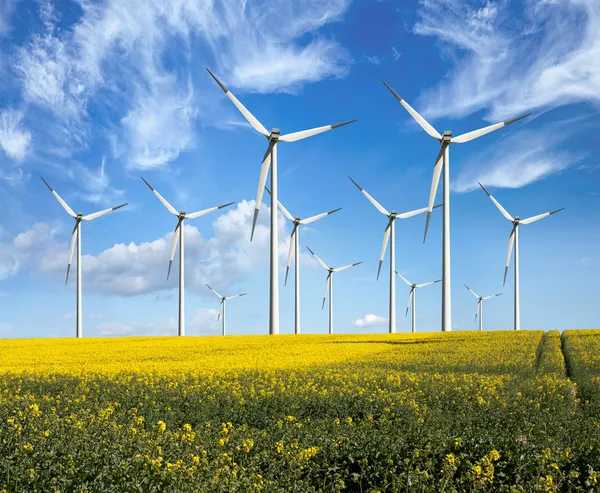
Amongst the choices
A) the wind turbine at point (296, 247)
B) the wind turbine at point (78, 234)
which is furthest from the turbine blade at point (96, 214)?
the wind turbine at point (296, 247)

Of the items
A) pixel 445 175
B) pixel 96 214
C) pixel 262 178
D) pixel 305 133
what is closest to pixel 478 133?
pixel 445 175

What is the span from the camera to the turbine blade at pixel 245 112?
6575 centimetres

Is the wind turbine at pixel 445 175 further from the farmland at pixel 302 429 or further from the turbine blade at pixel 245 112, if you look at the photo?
the farmland at pixel 302 429

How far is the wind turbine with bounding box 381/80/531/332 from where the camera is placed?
220 ft

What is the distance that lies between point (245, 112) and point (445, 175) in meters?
23.1

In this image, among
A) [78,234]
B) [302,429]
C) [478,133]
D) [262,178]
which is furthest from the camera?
[78,234]

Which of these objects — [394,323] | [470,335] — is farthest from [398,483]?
[394,323]

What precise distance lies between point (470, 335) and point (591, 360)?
23.3 m

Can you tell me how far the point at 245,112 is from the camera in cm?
6800

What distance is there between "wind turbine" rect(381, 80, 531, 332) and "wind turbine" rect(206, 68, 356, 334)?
9.74 m

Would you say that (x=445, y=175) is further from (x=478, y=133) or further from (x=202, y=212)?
(x=202, y=212)

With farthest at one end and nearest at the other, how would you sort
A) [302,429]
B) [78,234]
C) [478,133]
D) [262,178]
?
[78,234] → [478,133] → [262,178] → [302,429]

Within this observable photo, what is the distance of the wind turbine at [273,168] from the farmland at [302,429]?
34.0m

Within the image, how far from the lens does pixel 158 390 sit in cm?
2122
